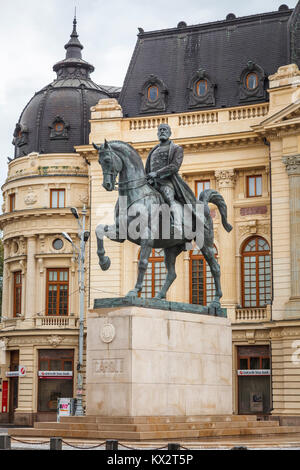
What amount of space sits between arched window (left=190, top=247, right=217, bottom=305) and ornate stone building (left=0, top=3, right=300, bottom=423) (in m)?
0.06

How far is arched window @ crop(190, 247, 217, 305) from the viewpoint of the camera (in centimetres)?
5172

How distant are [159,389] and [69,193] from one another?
118ft

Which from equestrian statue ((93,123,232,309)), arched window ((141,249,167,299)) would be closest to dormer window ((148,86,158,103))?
arched window ((141,249,167,299))

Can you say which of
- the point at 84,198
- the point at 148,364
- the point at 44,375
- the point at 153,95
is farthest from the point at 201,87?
the point at 148,364

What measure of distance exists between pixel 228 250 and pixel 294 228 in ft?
14.6

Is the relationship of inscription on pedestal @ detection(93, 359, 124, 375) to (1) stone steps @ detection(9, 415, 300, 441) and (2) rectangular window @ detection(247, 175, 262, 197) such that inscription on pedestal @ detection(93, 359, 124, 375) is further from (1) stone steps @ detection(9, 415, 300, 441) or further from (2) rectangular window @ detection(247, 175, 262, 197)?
(2) rectangular window @ detection(247, 175, 262, 197)

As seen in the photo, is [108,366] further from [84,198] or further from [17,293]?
[17,293]

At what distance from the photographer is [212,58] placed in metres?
55.2

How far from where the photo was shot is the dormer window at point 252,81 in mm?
52594

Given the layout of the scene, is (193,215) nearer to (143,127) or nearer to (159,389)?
(159,389)

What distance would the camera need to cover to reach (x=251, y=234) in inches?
2020

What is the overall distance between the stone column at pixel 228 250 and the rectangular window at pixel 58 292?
1087 cm

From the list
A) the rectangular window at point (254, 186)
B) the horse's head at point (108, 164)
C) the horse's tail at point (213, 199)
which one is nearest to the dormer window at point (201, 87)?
the rectangular window at point (254, 186)

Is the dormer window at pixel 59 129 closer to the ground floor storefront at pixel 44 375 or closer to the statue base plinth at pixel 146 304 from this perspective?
the ground floor storefront at pixel 44 375
